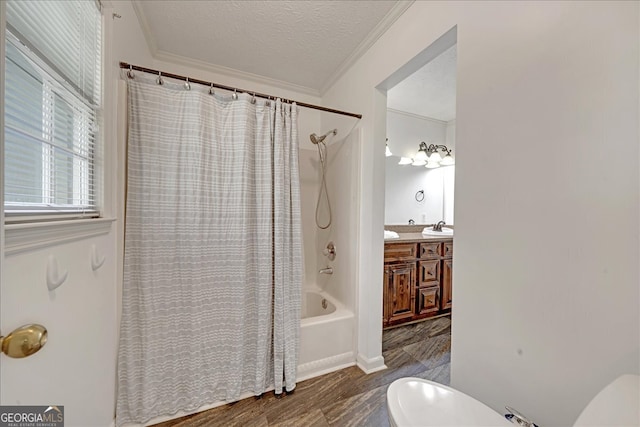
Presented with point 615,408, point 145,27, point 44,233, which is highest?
point 145,27

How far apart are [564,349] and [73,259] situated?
173 cm

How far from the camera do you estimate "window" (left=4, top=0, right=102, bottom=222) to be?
1.96ft

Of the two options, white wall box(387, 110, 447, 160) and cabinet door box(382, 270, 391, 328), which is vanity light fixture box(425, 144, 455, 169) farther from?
cabinet door box(382, 270, 391, 328)

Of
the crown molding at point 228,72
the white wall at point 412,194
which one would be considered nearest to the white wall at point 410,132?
the white wall at point 412,194

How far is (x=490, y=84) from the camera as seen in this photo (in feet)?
3.25

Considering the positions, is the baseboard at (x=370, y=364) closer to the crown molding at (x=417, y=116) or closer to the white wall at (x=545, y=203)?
the white wall at (x=545, y=203)

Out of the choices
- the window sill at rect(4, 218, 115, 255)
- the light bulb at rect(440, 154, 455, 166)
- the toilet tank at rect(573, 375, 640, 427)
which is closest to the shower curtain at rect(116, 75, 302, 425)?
the window sill at rect(4, 218, 115, 255)

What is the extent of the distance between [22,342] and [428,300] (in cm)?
294

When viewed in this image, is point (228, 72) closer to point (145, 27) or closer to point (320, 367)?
point (145, 27)

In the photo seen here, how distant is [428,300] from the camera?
8.65 feet

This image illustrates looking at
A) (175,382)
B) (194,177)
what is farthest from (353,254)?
(175,382)

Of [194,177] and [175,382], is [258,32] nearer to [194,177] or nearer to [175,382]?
[194,177]

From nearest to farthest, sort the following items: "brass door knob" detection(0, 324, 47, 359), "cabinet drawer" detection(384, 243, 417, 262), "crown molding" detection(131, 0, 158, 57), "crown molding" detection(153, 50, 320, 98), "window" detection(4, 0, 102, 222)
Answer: "brass door knob" detection(0, 324, 47, 359) < "window" detection(4, 0, 102, 222) < "crown molding" detection(131, 0, 158, 57) < "crown molding" detection(153, 50, 320, 98) < "cabinet drawer" detection(384, 243, 417, 262)

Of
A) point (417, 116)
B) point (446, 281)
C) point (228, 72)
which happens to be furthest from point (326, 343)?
point (417, 116)
